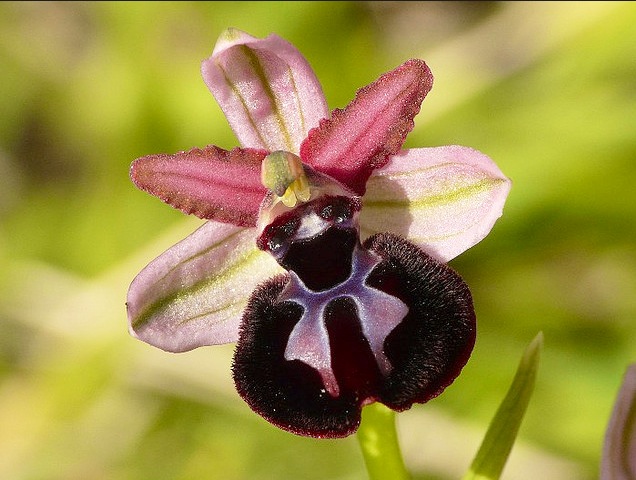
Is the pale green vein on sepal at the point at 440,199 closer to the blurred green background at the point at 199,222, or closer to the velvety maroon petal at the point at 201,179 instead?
the velvety maroon petal at the point at 201,179

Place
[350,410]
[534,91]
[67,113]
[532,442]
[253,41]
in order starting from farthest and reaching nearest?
[67,113]
[534,91]
[532,442]
[253,41]
[350,410]

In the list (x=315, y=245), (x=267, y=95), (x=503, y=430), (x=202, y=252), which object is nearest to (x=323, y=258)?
(x=315, y=245)

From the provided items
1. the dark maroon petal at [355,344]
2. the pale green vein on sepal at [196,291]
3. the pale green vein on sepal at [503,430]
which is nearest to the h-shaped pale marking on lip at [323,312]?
the dark maroon petal at [355,344]

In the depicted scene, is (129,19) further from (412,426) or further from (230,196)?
(230,196)

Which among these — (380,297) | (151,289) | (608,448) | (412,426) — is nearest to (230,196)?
(151,289)

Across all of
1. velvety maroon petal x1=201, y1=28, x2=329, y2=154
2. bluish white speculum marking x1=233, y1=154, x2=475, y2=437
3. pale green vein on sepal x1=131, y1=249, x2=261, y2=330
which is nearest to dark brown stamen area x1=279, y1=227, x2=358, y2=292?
bluish white speculum marking x1=233, y1=154, x2=475, y2=437

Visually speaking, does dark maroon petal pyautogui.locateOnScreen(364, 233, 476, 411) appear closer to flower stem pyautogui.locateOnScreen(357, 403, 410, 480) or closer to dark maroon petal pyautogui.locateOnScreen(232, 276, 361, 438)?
dark maroon petal pyautogui.locateOnScreen(232, 276, 361, 438)
